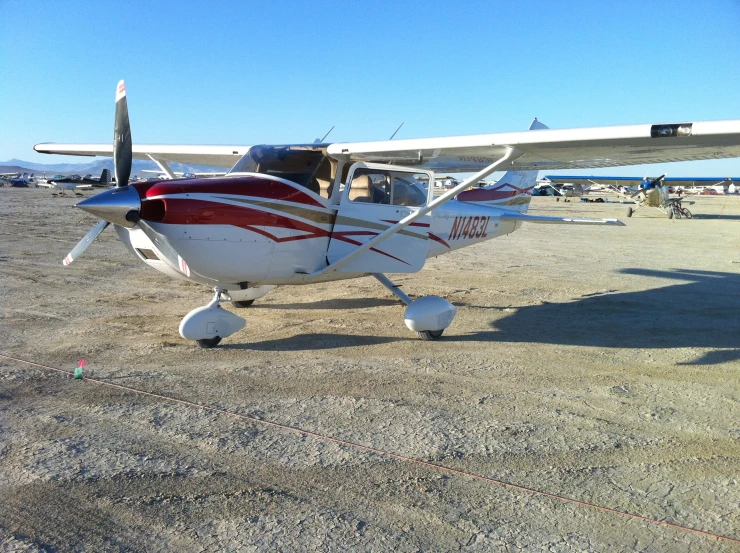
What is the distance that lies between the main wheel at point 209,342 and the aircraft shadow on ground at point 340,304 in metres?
2.25

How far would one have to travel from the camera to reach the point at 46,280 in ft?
31.6

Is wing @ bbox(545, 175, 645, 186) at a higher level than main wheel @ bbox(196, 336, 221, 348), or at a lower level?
higher

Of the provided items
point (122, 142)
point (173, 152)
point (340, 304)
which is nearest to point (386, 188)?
point (340, 304)

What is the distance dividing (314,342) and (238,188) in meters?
1.73

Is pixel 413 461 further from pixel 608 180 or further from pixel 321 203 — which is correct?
pixel 608 180

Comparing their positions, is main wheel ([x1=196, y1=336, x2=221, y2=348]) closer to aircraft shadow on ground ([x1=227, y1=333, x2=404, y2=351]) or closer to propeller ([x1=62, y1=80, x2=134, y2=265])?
aircraft shadow on ground ([x1=227, y1=333, x2=404, y2=351])

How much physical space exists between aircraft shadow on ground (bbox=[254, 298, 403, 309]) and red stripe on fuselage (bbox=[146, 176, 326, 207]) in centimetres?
217

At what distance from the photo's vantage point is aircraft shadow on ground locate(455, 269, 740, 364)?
6781 millimetres

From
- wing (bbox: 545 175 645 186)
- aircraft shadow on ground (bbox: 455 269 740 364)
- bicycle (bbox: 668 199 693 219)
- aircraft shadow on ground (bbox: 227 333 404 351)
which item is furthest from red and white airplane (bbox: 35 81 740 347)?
wing (bbox: 545 175 645 186)

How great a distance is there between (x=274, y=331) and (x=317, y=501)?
13.2ft

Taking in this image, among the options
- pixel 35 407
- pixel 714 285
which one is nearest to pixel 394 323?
pixel 35 407

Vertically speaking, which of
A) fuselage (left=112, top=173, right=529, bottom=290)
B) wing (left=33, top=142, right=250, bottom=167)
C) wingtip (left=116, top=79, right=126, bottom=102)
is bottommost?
fuselage (left=112, top=173, right=529, bottom=290)

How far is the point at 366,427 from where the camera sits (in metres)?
4.14

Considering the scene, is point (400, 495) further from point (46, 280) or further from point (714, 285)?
point (714, 285)
